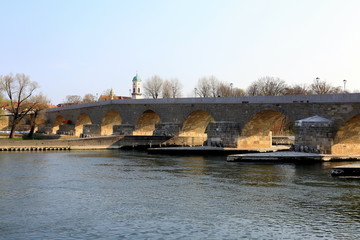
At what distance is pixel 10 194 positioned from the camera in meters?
15.8

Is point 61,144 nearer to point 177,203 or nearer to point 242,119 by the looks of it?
point 242,119

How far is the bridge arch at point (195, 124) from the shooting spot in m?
38.1

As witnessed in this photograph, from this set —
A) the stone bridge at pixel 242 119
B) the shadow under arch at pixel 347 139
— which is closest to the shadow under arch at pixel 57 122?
the stone bridge at pixel 242 119

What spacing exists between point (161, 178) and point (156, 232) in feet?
28.0

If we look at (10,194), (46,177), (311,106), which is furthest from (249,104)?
(10,194)

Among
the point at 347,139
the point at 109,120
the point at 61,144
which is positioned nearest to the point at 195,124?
the point at 61,144

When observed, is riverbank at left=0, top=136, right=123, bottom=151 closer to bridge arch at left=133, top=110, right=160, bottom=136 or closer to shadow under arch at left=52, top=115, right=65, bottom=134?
bridge arch at left=133, top=110, right=160, bottom=136

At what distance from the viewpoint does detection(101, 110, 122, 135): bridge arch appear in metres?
47.6

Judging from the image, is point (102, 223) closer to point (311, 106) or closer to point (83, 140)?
point (311, 106)

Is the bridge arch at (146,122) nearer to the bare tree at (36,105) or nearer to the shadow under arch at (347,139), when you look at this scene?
the bare tree at (36,105)

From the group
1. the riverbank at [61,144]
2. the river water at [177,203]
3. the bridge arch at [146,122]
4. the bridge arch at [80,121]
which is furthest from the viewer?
the bridge arch at [80,121]

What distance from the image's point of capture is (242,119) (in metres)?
33.5

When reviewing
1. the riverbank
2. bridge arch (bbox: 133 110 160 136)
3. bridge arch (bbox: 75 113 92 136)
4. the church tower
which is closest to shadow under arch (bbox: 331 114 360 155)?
the riverbank

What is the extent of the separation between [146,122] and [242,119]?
515 inches
